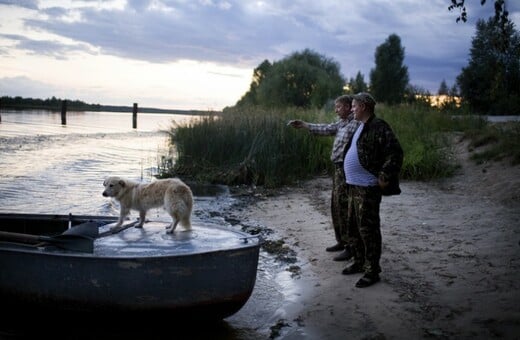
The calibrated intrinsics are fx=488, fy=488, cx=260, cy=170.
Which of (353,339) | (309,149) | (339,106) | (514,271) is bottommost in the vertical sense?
(353,339)

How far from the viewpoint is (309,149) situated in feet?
52.7

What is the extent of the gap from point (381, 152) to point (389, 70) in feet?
194

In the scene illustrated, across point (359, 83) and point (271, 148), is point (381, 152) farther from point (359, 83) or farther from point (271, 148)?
point (359, 83)

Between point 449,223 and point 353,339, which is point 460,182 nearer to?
point 449,223

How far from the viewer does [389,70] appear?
2426 inches

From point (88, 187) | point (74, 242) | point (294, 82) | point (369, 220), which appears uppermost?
point (294, 82)

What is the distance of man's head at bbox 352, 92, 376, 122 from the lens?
19.7 feet

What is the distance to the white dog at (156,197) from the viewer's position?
21.1ft

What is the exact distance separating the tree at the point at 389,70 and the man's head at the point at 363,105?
189ft

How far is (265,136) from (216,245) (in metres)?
A: 10.3

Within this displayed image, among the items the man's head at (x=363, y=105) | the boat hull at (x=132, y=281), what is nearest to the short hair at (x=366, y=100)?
the man's head at (x=363, y=105)

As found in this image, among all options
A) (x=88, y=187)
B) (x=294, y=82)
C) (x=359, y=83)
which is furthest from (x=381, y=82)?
(x=88, y=187)

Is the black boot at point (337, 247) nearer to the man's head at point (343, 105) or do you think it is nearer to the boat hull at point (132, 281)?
the man's head at point (343, 105)

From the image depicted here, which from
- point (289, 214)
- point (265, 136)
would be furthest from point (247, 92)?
point (289, 214)
